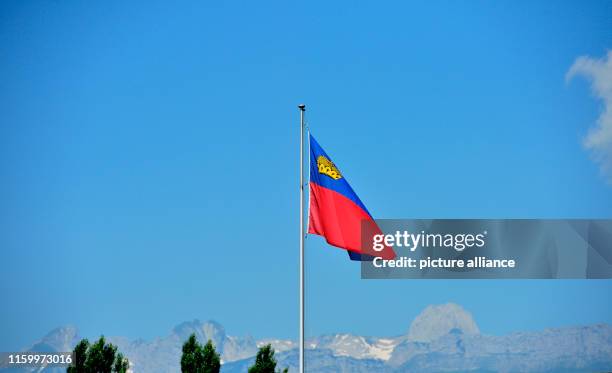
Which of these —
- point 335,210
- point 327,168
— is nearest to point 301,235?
point 335,210

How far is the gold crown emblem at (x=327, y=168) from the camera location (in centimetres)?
3077

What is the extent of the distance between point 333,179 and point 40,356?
19.9 meters

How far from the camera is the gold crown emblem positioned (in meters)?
30.8

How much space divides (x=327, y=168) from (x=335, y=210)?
1575mm

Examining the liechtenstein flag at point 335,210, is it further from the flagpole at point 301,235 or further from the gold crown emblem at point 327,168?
the flagpole at point 301,235

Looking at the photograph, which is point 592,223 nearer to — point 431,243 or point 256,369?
point 431,243

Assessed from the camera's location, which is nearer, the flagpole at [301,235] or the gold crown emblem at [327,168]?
the flagpole at [301,235]

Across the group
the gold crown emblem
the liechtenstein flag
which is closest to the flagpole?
the liechtenstein flag

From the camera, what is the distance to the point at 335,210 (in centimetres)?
3052

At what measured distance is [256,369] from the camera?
39438 mm

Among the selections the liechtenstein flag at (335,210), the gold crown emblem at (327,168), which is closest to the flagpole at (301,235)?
the liechtenstein flag at (335,210)

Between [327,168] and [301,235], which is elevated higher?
[327,168]

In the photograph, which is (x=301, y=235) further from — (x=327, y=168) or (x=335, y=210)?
(x=327, y=168)

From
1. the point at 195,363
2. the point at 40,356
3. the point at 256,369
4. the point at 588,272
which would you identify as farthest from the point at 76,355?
the point at 588,272
